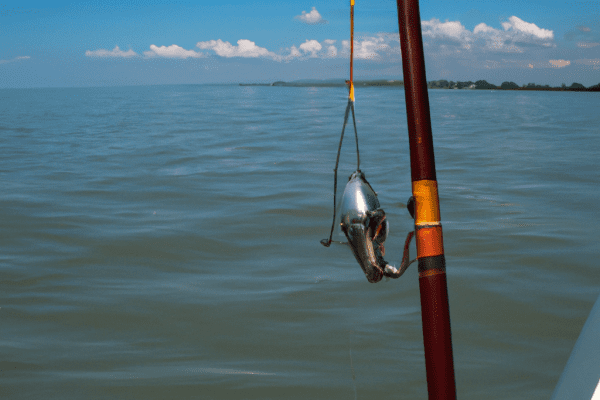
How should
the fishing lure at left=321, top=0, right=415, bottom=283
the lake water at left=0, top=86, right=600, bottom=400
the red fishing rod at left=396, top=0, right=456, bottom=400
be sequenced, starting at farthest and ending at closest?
the lake water at left=0, top=86, right=600, bottom=400
the fishing lure at left=321, top=0, right=415, bottom=283
the red fishing rod at left=396, top=0, right=456, bottom=400

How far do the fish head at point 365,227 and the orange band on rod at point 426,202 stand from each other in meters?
0.19

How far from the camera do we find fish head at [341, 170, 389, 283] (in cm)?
124

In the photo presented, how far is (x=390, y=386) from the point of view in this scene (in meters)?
2.74

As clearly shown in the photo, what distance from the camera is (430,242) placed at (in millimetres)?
1072

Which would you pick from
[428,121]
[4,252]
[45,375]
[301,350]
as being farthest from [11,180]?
[428,121]

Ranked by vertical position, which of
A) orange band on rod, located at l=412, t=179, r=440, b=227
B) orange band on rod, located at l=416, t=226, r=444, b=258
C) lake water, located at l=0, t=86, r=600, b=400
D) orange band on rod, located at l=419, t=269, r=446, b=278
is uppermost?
orange band on rod, located at l=412, t=179, r=440, b=227

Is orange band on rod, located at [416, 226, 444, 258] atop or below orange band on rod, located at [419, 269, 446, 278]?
atop

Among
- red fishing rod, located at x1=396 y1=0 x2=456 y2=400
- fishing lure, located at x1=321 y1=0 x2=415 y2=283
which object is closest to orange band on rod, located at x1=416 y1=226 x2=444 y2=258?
red fishing rod, located at x1=396 y1=0 x2=456 y2=400

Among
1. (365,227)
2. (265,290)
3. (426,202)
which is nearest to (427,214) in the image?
(426,202)

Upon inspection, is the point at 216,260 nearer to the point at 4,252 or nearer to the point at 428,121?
the point at 4,252

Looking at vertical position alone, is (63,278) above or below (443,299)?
below

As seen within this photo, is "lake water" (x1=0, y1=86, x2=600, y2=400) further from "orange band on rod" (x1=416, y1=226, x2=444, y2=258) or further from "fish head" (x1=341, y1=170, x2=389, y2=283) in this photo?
"orange band on rod" (x1=416, y1=226, x2=444, y2=258)

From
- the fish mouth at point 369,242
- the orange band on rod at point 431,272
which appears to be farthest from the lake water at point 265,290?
the orange band on rod at point 431,272

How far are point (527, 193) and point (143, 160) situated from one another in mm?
7600
